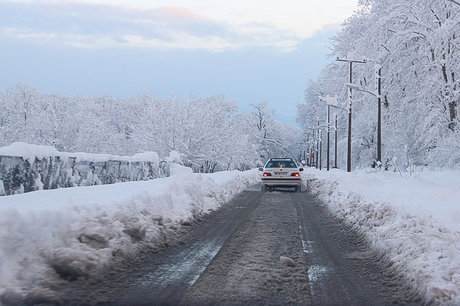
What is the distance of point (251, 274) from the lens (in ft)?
21.7

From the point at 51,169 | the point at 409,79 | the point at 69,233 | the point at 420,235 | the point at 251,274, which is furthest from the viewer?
the point at 409,79

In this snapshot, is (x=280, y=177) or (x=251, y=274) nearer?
(x=251, y=274)

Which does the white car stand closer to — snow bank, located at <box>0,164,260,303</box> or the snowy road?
the snowy road

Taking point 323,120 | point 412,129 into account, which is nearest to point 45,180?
point 412,129

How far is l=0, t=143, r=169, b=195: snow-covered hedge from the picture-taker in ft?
39.3

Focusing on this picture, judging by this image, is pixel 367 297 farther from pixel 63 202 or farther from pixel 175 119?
pixel 175 119

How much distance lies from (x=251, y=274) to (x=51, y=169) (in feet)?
29.8

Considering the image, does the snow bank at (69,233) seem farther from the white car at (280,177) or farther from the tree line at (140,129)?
the tree line at (140,129)

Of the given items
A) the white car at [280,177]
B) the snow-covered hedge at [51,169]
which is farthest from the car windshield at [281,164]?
the snow-covered hedge at [51,169]

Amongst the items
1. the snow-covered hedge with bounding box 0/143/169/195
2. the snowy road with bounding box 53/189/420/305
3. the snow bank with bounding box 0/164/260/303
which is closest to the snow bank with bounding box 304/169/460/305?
the snowy road with bounding box 53/189/420/305

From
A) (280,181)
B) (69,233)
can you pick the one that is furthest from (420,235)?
(280,181)

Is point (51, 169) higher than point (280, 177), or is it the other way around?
point (51, 169)

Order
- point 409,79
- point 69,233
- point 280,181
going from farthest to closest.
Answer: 1. point 409,79
2. point 280,181
3. point 69,233

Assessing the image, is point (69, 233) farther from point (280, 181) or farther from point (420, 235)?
point (280, 181)
